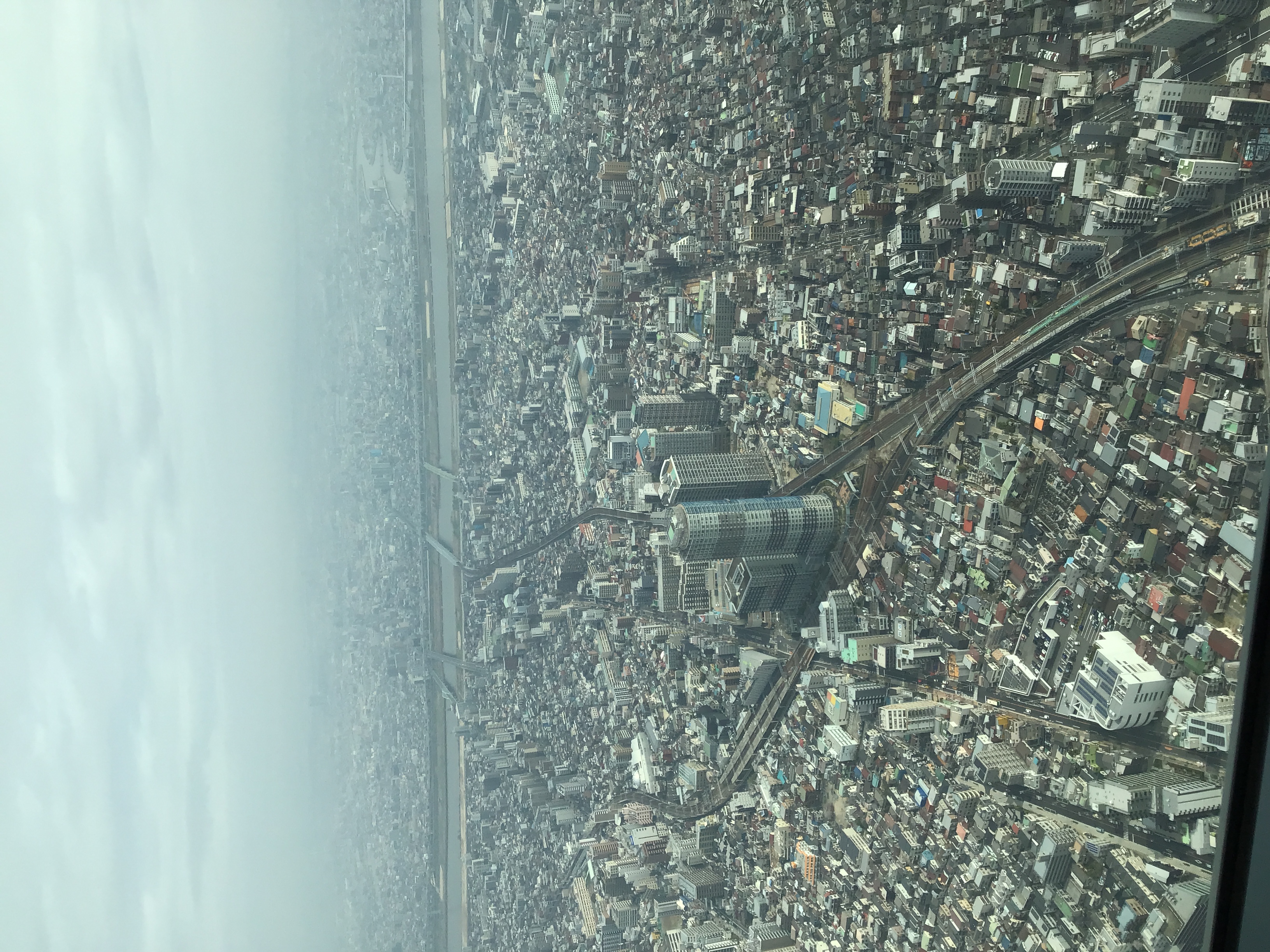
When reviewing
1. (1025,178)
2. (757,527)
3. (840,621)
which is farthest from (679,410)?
(1025,178)

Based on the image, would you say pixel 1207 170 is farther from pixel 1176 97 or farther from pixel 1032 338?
pixel 1032 338

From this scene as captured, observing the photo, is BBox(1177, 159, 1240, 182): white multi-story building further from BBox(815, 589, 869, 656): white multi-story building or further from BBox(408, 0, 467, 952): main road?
BBox(408, 0, 467, 952): main road

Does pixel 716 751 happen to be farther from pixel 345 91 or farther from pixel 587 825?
pixel 345 91

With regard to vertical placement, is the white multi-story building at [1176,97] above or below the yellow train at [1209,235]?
above

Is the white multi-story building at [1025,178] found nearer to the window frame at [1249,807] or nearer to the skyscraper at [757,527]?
the skyscraper at [757,527]

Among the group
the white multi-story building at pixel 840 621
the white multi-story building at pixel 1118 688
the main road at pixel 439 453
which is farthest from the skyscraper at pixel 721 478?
the main road at pixel 439 453
